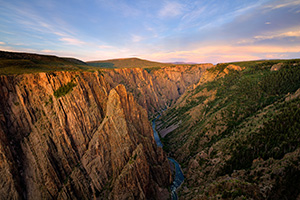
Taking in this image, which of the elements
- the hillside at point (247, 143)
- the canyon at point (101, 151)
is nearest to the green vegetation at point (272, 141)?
the hillside at point (247, 143)

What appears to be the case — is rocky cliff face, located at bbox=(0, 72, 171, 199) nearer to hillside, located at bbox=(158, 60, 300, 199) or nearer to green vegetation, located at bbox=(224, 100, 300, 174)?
hillside, located at bbox=(158, 60, 300, 199)

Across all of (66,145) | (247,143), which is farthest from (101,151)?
(247,143)

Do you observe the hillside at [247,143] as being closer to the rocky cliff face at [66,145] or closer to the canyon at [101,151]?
the canyon at [101,151]

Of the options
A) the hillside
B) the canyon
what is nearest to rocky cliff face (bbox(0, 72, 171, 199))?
the canyon

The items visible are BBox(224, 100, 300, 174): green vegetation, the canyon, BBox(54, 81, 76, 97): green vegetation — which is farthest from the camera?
BBox(54, 81, 76, 97): green vegetation

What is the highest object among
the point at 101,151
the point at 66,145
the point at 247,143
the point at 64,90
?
the point at 64,90

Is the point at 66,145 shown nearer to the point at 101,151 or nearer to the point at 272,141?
the point at 101,151
